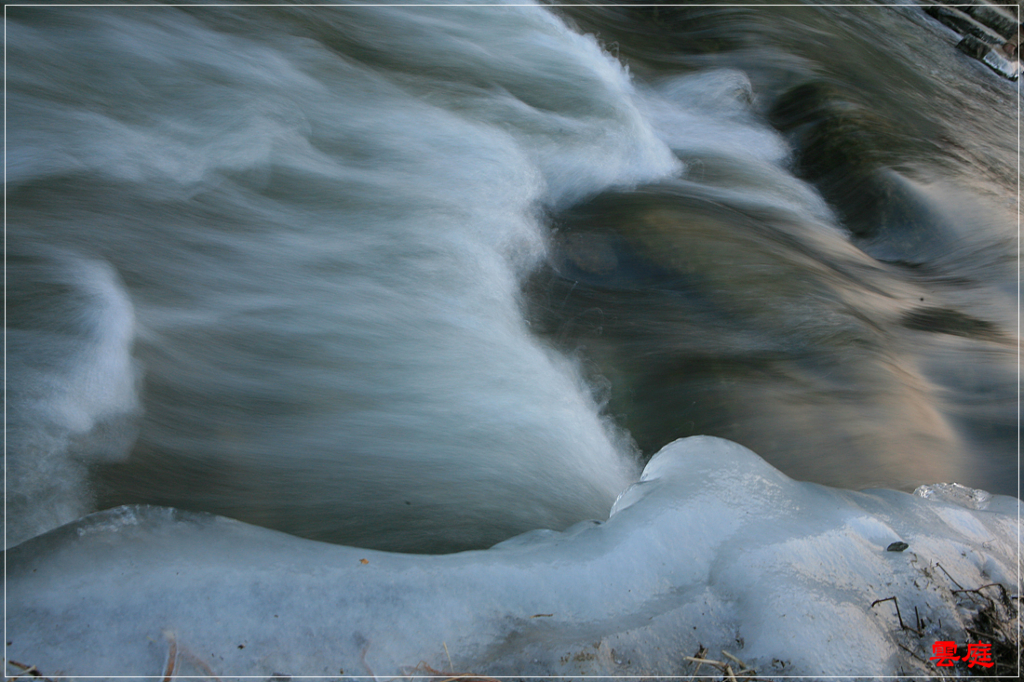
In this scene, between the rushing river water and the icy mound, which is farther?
the rushing river water

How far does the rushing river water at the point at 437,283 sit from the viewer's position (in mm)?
2361

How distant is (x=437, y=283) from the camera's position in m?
3.33

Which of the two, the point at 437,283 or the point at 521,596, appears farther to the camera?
the point at 437,283

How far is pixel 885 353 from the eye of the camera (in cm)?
347

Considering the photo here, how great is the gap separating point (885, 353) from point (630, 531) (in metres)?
2.25

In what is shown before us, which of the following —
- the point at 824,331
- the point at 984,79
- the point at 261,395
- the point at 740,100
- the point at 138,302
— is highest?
the point at 984,79

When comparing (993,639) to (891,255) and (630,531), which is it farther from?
(891,255)

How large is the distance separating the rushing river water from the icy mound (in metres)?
0.39

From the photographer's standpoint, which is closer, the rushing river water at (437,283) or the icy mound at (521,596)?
the icy mound at (521,596)

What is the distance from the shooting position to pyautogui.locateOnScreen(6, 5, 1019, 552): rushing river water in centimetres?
236

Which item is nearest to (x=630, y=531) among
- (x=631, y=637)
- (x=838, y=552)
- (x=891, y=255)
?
(x=631, y=637)

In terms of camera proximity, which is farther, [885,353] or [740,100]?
[740,100]

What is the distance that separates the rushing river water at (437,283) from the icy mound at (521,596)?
388 mm

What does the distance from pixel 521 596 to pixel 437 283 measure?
1.88 metres
